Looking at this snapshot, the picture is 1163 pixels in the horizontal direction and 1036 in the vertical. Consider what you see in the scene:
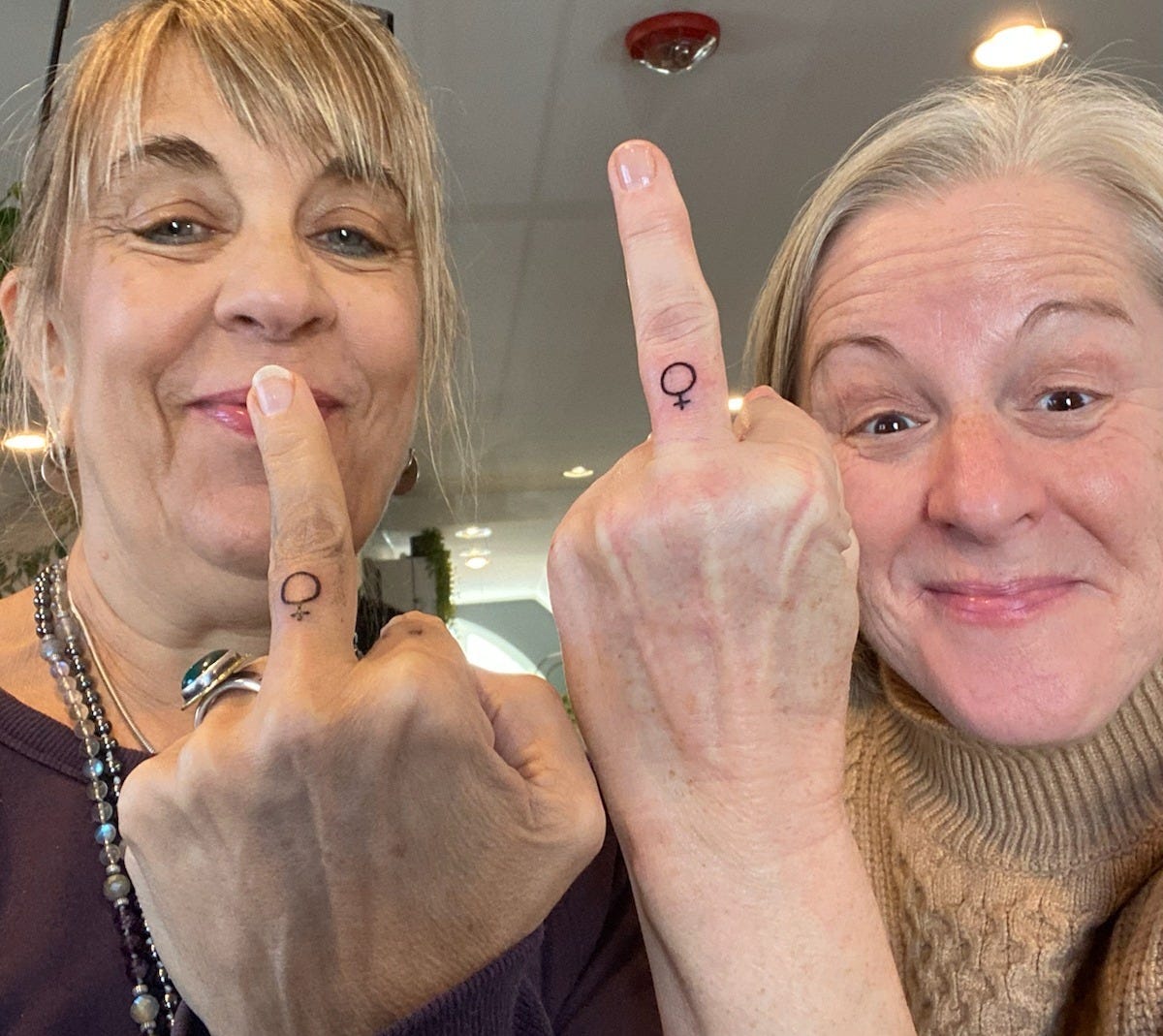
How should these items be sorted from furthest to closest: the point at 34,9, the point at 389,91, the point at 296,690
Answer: the point at 34,9 → the point at 389,91 → the point at 296,690

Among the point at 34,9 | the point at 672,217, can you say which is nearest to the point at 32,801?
the point at 672,217

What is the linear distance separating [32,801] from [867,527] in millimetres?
631

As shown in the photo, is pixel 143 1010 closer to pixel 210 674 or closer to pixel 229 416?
pixel 210 674

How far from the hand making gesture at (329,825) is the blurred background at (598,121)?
0.96 m

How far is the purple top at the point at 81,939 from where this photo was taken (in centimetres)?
67

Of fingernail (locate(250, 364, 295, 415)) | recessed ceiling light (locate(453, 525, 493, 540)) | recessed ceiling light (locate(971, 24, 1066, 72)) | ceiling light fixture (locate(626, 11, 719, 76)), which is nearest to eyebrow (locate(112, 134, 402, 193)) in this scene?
fingernail (locate(250, 364, 295, 415))

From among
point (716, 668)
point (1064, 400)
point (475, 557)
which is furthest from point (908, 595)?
point (475, 557)

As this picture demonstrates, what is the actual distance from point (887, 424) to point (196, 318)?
1.73 feet

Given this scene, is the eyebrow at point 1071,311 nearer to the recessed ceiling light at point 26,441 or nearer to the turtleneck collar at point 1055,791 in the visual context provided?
the turtleneck collar at point 1055,791

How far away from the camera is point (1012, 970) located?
0.89m

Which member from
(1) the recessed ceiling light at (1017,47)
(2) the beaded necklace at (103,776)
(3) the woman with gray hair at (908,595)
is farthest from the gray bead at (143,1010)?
(1) the recessed ceiling light at (1017,47)

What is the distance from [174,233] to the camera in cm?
76

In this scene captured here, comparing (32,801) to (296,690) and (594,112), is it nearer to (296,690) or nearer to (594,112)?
(296,690)

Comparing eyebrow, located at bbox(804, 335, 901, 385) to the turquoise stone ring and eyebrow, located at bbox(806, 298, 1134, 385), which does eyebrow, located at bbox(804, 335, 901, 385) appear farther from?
the turquoise stone ring
